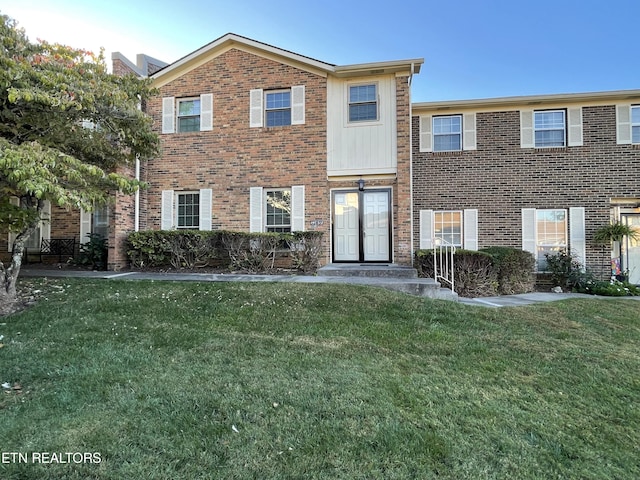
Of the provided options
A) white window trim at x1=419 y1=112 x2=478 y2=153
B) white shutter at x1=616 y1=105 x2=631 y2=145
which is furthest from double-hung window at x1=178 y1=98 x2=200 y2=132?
white shutter at x1=616 y1=105 x2=631 y2=145

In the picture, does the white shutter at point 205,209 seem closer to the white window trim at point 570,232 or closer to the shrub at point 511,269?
the shrub at point 511,269

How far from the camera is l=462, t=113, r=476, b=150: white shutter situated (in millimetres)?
10531

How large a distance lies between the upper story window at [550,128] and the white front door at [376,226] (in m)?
5.11

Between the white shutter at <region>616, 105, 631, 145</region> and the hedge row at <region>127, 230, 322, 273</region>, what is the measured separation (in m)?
9.09

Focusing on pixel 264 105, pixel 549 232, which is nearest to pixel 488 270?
pixel 549 232

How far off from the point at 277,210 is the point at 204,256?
7.79 ft

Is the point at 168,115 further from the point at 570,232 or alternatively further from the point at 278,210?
the point at 570,232

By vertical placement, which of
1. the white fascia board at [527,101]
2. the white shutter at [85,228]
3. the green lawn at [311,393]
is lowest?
the green lawn at [311,393]

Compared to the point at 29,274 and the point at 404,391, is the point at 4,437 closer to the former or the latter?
the point at 404,391

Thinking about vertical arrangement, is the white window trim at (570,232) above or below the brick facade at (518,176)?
below

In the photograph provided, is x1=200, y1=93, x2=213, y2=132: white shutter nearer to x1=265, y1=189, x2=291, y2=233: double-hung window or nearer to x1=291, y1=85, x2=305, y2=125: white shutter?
x1=291, y1=85, x2=305, y2=125: white shutter

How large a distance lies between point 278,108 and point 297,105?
0.59m

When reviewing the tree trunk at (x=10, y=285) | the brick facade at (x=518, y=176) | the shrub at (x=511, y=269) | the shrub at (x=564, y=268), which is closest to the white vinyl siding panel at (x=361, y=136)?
the brick facade at (x=518, y=176)

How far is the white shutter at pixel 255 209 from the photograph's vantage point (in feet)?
32.4
